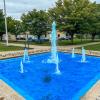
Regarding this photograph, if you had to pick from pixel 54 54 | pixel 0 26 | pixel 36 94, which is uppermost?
pixel 0 26

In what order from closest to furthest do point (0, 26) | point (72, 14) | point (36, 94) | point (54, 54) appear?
point (36, 94), point (54, 54), point (72, 14), point (0, 26)

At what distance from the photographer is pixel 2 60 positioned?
17953mm

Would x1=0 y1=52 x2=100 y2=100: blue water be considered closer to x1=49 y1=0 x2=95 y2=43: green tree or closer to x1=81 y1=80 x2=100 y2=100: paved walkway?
x1=81 y1=80 x2=100 y2=100: paved walkway

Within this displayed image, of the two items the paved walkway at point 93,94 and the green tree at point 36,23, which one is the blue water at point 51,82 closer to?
the paved walkway at point 93,94

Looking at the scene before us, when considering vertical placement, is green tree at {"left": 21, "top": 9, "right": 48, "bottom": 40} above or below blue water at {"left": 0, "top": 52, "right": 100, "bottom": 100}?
Answer: above

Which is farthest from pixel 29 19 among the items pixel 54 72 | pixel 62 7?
pixel 54 72

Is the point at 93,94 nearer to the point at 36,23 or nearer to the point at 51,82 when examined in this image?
the point at 51,82

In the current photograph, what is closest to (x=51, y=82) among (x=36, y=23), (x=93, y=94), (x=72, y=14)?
(x=93, y=94)

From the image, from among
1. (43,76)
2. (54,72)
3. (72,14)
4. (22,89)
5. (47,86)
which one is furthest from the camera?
(72,14)

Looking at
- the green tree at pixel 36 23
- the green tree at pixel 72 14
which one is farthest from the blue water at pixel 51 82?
the green tree at pixel 36 23

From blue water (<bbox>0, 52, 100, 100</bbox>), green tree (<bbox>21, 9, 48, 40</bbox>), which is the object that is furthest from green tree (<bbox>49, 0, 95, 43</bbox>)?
blue water (<bbox>0, 52, 100, 100</bbox>)

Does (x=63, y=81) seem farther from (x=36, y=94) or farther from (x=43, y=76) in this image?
(x=36, y=94)

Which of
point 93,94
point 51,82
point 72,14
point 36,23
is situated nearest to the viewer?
point 93,94

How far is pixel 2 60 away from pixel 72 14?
12.6 m
